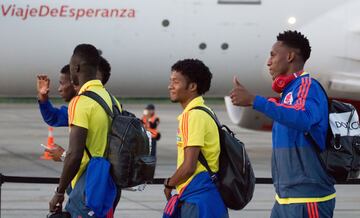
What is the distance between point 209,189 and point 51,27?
30.2ft

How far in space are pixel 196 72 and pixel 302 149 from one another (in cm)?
83

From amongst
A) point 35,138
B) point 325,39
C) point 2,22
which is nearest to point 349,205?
point 325,39

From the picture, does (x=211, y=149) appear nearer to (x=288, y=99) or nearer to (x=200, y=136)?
(x=200, y=136)

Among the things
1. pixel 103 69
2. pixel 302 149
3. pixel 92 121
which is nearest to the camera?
pixel 302 149

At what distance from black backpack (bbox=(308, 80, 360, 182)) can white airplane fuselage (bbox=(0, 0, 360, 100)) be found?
366 inches

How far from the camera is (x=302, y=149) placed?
20.6 feet

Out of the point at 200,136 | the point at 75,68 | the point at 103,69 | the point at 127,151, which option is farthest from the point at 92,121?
the point at 103,69

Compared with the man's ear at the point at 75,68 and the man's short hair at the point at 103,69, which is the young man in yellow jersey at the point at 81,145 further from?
the man's short hair at the point at 103,69

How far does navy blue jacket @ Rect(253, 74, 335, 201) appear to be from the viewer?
6.25 m

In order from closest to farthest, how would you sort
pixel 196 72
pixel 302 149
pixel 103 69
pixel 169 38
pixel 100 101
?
pixel 302 149 → pixel 100 101 → pixel 196 72 → pixel 103 69 → pixel 169 38

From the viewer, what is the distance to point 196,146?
6344 mm

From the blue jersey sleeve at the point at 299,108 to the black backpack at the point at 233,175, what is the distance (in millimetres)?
481

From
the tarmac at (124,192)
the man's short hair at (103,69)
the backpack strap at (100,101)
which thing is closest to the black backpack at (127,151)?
the backpack strap at (100,101)

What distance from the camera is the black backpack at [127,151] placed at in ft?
20.9
